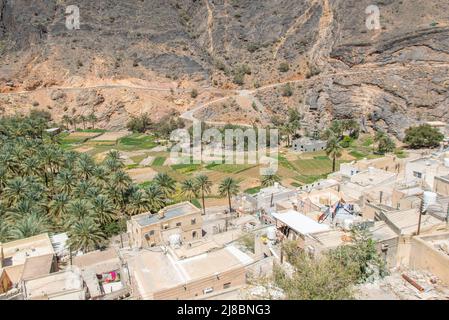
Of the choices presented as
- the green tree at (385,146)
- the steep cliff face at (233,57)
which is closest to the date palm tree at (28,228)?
the green tree at (385,146)

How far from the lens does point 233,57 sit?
335 feet

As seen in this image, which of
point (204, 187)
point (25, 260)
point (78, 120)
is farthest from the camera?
point (78, 120)

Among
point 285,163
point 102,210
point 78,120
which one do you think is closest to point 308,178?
point 285,163

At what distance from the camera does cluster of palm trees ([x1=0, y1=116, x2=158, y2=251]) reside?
95.1 ft

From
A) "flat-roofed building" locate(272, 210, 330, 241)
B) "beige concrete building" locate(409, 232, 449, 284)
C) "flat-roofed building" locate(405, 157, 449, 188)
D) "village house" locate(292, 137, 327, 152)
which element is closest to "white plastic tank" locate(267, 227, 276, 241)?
"flat-roofed building" locate(272, 210, 330, 241)

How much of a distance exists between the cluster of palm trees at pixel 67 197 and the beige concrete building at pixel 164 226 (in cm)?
308

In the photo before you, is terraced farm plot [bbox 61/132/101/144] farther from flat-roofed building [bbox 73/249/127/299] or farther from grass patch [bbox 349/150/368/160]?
flat-roofed building [bbox 73/249/127/299]

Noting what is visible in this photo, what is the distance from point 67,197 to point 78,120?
50.6 metres

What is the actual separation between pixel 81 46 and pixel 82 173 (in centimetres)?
6029

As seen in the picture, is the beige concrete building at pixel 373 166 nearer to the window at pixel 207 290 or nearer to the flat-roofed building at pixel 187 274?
the flat-roofed building at pixel 187 274

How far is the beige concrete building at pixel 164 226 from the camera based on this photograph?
27938 millimetres

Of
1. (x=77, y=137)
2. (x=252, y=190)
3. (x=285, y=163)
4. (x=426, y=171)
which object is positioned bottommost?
(x=252, y=190)

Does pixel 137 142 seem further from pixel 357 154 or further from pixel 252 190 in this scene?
pixel 357 154
